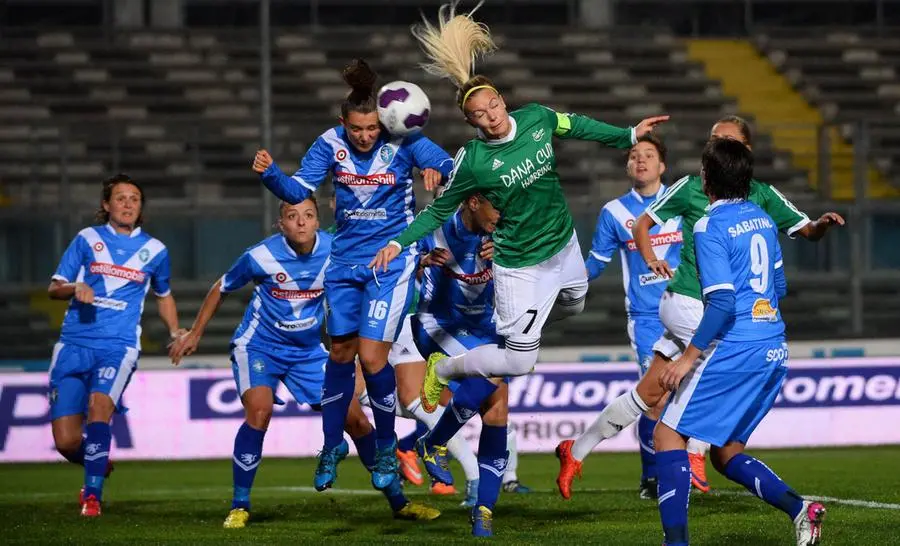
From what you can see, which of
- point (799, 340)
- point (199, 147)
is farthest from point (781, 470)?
point (199, 147)

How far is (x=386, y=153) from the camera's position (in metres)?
8.53

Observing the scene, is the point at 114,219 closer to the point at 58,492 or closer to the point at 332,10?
the point at 58,492

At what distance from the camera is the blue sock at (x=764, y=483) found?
22.2ft

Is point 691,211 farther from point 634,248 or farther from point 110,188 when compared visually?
point 110,188

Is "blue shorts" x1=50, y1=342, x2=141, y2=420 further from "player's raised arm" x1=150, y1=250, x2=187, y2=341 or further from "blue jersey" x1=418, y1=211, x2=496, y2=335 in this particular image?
"blue jersey" x1=418, y1=211, x2=496, y2=335

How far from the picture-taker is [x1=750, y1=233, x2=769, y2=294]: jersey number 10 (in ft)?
21.6

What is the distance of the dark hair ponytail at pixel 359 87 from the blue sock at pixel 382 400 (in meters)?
1.49

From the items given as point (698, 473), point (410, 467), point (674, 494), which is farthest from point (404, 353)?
point (674, 494)

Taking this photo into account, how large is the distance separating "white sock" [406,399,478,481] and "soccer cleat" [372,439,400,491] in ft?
4.03

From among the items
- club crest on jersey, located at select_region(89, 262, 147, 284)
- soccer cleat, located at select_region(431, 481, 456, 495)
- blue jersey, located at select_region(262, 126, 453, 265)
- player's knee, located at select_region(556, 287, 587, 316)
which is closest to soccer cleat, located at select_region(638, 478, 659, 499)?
soccer cleat, located at select_region(431, 481, 456, 495)

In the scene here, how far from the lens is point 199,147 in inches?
799

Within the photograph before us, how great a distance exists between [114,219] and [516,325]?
3.65 meters

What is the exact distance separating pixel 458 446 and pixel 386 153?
243 centimetres

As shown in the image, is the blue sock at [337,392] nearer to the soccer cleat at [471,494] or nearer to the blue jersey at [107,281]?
the soccer cleat at [471,494]
